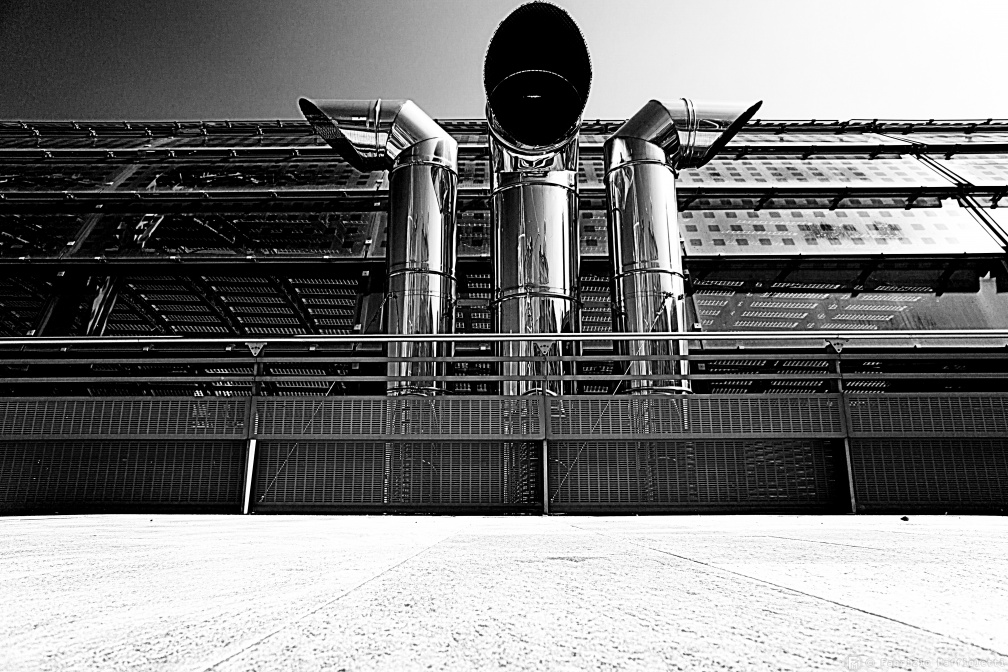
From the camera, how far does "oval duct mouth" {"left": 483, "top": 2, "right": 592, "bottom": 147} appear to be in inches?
201

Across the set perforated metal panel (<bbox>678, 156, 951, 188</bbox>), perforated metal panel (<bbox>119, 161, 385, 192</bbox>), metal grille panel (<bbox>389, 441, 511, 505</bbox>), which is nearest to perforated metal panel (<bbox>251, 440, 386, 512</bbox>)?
metal grille panel (<bbox>389, 441, 511, 505</bbox>)

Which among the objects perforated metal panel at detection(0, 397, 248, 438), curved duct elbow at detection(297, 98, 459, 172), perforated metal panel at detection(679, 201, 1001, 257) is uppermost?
curved duct elbow at detection(297, 98, 459, 172)

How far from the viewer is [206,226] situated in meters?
6.66

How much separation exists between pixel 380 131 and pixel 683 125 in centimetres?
290

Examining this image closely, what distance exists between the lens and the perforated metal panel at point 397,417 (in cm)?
442

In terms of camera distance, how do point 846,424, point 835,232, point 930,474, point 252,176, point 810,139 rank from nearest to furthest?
point 930,474 → point 846,424 → point 835,232 → point 252,176 → point 810,139

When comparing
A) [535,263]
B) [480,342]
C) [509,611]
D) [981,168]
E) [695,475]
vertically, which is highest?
[981,168]

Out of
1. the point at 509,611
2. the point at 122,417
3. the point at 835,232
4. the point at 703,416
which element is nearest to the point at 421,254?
the point at 122,417

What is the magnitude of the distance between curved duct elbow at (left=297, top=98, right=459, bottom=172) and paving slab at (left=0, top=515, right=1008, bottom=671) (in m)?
5.03

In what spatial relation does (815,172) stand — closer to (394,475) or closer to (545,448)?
(545,448)

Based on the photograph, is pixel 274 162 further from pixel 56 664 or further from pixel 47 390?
pixel 56 664

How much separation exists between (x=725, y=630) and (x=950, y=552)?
1.30 m

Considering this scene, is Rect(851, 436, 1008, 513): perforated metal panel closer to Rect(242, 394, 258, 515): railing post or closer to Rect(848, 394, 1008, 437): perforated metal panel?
Rect(848, 394, 1008, 437): perforated metal panel

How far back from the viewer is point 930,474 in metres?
4.29
